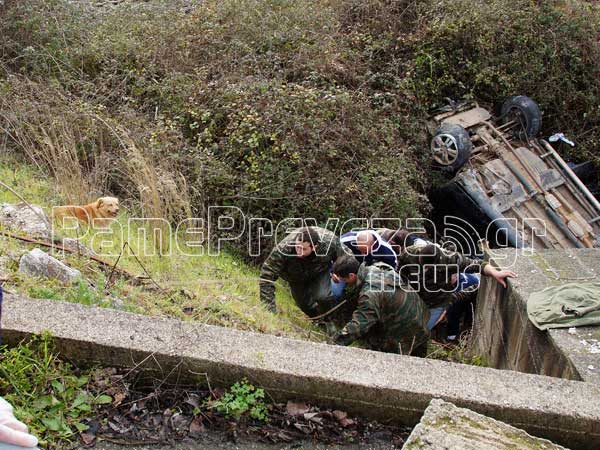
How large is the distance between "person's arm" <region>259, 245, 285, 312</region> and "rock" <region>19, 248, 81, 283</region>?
1826 millimetres

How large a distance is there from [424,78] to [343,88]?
168 centimetres

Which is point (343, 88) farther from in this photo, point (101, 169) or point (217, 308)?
point (217, 308)

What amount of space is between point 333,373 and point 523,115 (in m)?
7.29

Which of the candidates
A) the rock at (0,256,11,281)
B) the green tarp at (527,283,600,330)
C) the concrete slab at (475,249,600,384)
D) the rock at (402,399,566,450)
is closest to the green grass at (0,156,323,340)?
the rock at (0,256,11,281)

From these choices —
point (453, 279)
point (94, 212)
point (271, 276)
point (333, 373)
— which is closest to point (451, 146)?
point (453, 279)

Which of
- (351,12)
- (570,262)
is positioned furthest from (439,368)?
(351,12)

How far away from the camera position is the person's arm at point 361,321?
202 inches

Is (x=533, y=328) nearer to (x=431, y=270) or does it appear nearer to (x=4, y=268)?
(x=431, y=270)

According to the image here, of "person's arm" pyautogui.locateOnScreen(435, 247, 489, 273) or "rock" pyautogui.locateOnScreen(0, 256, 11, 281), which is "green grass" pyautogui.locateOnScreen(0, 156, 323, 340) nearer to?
"rock" pyautogui.locateOnScreen(0, 256, 11, 281)

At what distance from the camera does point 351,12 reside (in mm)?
9898

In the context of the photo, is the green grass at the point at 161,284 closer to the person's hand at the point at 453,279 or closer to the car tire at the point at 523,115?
the person's hand at the point at 453,279

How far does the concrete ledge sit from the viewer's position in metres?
3.13

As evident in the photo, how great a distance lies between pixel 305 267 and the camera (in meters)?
5.96

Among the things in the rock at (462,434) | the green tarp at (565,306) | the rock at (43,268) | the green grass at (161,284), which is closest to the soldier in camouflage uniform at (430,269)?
the green tarp at (565,306)
